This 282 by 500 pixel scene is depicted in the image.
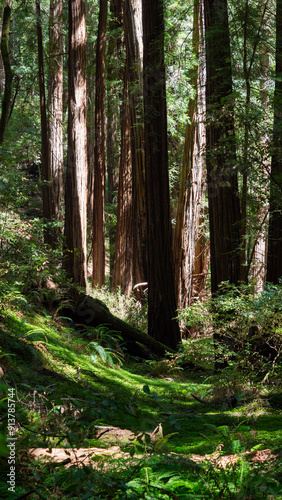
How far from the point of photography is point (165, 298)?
8.28m

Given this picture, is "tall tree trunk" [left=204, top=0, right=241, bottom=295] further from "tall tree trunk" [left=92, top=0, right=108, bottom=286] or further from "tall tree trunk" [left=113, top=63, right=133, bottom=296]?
"tall tree trunk" [left=92, top=0, right=108, bottom=286]

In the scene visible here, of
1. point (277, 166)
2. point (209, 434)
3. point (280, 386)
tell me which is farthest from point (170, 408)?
point (277, 166)

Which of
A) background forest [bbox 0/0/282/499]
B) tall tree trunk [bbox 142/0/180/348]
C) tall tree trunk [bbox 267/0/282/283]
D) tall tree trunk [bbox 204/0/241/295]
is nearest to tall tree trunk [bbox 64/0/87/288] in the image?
background forest [bbox 0/0/282/499]

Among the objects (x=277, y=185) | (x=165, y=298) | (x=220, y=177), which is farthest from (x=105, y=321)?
(x=277, y=185)

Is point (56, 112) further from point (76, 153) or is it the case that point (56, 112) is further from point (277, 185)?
point (277, 185)

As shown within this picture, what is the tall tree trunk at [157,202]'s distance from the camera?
8.16m

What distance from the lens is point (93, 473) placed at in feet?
6.72

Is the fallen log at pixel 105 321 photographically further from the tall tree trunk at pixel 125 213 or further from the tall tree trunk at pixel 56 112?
the tall tree trunk at pixel 56 112

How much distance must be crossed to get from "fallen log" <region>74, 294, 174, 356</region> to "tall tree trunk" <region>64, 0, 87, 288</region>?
2.79 meters

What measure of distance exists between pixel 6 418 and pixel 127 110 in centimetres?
1244

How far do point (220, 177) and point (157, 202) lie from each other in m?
2.01

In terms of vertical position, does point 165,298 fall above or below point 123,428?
above

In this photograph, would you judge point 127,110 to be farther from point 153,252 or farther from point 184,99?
point 153,252

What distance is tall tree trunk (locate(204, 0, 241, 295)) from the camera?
6391mm
